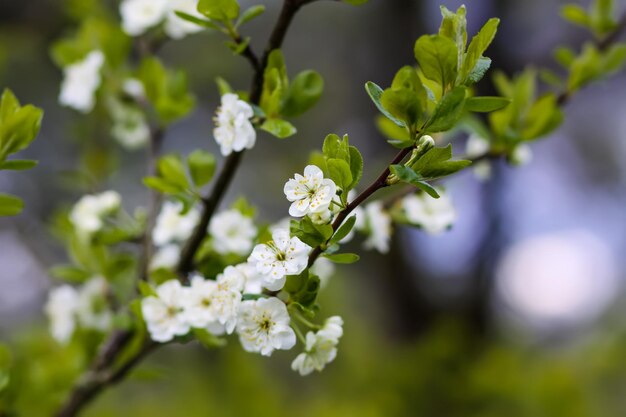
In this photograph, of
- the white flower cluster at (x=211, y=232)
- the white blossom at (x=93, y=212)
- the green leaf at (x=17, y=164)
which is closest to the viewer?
the green leaf at (x=17, y=164)

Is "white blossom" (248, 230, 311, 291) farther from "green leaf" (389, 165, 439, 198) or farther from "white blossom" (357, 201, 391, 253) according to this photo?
"white blossom" (357, 201, 391, 253)

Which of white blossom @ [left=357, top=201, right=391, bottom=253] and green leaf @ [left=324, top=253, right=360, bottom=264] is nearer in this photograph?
green leaf @ [left=324, top=253, right=360, bottom=264]

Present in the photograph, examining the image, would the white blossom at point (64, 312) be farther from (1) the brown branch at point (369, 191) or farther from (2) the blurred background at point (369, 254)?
(1) the brown branch at point (369, 191)

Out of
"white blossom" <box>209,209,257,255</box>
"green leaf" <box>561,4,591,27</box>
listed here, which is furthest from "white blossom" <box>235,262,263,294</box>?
"green leaf" <box>561,4,591,27</box>

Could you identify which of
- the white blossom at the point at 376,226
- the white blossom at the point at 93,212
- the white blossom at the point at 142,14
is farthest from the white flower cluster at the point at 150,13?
the white blossom at the point at 376,226

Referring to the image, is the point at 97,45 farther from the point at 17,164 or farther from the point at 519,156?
the point at 519,156

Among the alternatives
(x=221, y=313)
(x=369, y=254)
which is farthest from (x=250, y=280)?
(x=369, y=254)

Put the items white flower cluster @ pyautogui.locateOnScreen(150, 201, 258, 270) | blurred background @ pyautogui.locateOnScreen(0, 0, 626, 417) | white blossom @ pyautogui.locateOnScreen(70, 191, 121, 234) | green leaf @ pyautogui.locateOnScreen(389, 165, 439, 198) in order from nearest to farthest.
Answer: green leaf @ pyautogui.locateOnScreen(389, 165, 439, 198)
white flower cluster @ pyautogui.locateOnScreen(150, 201, 258, 270)
white blossom @ pyautogui.locateOnScreen(70, 191, 121, 234)
blurred background @ pyautogui.locateOnScreen(0, 0, 626, 417)
